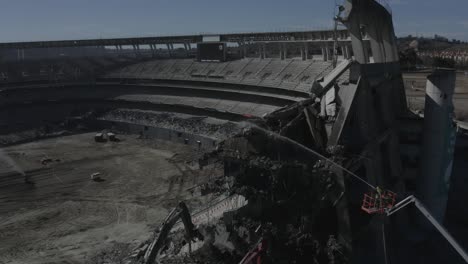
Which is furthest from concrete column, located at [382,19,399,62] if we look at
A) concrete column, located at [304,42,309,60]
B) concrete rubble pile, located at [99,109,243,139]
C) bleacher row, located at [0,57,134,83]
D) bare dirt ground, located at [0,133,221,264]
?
bleacher row, located at [0,57,134,83]

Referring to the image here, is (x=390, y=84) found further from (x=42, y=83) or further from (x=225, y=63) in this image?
(x=42, y=83)

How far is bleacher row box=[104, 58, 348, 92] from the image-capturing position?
67500mm

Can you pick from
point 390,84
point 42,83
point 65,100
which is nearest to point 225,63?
point 65,100

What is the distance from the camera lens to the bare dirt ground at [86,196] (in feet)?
102

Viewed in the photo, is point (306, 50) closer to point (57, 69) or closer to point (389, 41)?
point (389, 41)

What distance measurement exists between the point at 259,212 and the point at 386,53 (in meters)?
29.1

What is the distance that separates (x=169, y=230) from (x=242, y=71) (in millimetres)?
57729

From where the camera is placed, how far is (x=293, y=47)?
271ft

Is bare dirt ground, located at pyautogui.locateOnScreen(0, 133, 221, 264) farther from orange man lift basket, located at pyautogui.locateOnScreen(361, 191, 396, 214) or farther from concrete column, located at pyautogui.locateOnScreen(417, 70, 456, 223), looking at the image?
concrete column, located at pyautogui.locateOnScreen(417, 70, 456, 223)

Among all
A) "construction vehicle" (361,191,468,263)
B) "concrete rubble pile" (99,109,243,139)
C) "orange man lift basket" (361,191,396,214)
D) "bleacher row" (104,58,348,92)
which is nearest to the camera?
"construction vehicle" (361,191,468,263)

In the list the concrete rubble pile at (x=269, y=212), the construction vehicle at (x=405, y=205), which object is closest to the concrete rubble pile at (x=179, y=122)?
the concrete rubble pile at (x=269, y=212)

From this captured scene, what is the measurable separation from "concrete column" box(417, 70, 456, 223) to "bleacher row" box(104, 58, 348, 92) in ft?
91.9

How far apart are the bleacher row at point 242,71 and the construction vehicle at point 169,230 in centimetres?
4003

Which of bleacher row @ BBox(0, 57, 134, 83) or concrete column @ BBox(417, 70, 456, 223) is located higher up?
bleacher row @ BBox(0, 57, 134, 83)
